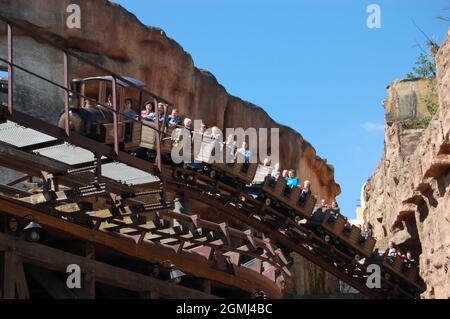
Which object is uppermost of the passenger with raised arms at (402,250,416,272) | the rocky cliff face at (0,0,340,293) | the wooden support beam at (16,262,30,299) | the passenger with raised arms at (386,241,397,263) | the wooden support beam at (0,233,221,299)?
the rocky cliff face at (0,0,340,293)

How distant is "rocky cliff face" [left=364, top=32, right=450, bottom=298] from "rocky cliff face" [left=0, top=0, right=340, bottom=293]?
10.2ft

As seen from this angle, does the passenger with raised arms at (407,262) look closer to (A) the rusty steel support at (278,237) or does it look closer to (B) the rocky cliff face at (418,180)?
(B) the rocky cliff face at (418,180)

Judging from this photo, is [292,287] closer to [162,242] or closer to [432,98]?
[432,98]

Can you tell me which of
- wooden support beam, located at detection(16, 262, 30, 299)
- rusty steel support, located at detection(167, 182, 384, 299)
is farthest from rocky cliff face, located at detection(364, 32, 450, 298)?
wooden support beam, located at detection(16, 262, 30, 299)

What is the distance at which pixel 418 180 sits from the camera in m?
21.1

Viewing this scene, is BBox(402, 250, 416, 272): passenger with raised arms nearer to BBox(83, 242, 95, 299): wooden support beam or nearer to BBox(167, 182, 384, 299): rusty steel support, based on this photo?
BBox(167, 182, 384, 299): rusty steel support

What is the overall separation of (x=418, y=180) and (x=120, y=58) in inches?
313

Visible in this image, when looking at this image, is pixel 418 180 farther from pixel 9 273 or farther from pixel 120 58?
pixel 9 273

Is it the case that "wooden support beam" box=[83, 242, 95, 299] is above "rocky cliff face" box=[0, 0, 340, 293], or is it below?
below

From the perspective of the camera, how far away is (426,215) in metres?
22.4

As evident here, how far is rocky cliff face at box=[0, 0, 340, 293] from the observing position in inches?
886

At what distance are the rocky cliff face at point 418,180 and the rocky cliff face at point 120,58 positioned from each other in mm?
3106

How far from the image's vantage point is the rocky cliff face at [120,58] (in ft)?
73.8
